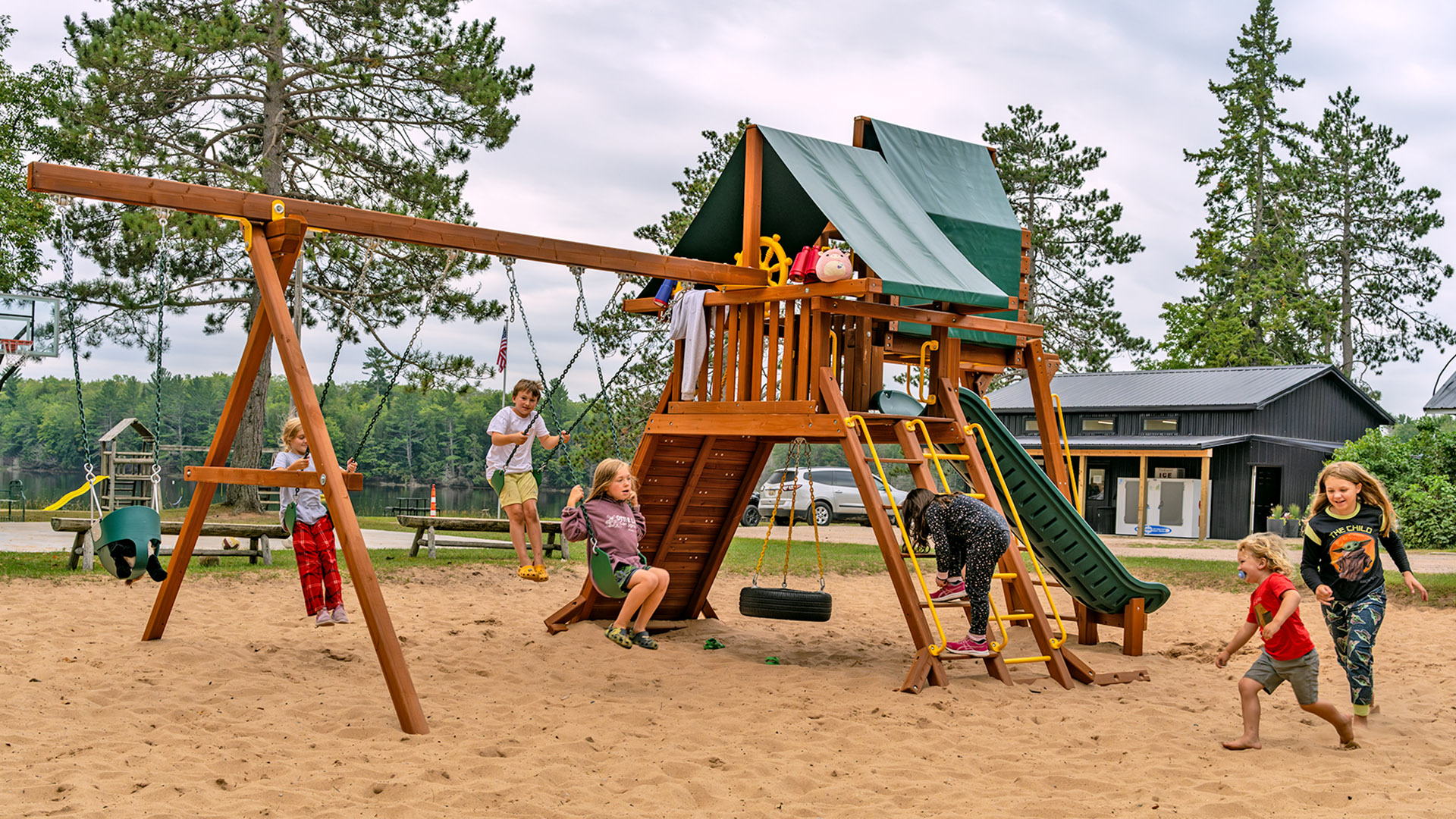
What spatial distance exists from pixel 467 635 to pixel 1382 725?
5913mm

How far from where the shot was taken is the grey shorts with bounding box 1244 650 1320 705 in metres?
5.45

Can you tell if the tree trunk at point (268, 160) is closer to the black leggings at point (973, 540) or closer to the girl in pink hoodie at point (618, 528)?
the girl in pink hoodie at point (618, 528)

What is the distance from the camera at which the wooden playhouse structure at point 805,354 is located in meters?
6.20

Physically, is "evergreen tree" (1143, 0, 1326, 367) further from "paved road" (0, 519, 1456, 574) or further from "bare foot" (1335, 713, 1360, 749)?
"bare foot" (1335, 713, 1360, 749)

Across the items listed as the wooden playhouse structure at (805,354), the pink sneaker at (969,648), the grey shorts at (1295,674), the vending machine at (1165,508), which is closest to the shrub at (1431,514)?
the vending machine at (1165,508)

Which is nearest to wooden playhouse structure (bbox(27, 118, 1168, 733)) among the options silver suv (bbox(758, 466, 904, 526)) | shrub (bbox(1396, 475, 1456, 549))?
shrub (bbox(1396, 475, 1456, 549))

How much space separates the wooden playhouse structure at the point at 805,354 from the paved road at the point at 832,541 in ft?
22.0

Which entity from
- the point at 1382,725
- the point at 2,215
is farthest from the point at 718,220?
the point at 2,215

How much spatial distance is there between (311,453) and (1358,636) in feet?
18.1

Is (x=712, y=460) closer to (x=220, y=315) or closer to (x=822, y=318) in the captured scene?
(x=822, y=318)

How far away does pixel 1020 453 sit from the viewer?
8.43 metres

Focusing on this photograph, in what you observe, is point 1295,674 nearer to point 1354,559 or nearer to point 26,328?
point 1354,559

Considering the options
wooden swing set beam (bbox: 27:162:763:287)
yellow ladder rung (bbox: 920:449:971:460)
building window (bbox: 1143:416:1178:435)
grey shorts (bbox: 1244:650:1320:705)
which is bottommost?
grey shorts (bbox: 1244:650:1320:705)

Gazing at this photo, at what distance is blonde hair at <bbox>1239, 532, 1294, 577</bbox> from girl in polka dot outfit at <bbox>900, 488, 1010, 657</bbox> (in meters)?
1.46
